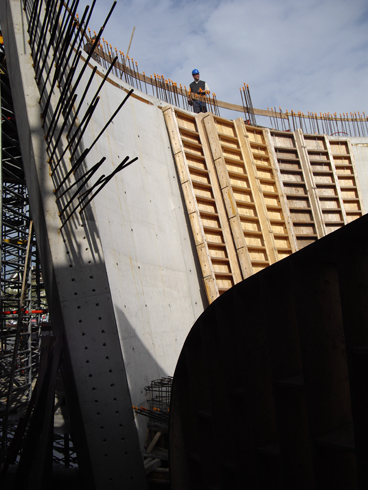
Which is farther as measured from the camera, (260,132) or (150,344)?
(260,132)

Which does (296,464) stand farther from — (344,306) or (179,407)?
(179,407)

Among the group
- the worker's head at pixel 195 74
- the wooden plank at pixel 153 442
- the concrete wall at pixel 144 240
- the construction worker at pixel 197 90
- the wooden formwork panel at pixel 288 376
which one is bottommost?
the wooden plank at pixel 153 442

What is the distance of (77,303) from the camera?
5391 millimetres

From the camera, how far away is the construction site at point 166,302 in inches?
118

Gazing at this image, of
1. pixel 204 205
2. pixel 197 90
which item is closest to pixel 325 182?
pixel 197 90

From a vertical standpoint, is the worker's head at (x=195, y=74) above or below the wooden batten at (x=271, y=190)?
above

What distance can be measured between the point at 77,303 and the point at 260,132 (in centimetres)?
1033

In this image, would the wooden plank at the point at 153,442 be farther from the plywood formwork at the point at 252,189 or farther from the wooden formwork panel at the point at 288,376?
the plywood formwork at the point at 252,189

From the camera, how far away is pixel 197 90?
14555 millimetres

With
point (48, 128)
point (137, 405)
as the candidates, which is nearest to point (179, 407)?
point (137, 405)

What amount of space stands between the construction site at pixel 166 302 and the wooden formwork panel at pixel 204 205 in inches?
2.0

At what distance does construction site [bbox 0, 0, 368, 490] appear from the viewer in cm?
300

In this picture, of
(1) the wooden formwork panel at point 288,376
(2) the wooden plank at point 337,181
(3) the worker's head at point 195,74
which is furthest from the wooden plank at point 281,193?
(1) the wooden formwork panel at point 288,376

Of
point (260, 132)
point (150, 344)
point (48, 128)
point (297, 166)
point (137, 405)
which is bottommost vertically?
point (137, 405)
